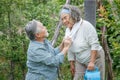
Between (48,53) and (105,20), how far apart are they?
0.91 meters

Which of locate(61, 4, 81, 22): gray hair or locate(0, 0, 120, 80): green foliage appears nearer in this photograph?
locate(61, 4, 81, 22): gray hair

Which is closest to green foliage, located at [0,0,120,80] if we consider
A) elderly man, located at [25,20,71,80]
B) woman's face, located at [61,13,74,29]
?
woman's face, located at [61,13,74,29]

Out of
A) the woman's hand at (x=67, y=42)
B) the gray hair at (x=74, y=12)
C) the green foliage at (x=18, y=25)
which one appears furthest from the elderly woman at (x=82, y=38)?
the green foliage at (x=18, y=25)

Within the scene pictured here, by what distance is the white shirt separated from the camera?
5.07m

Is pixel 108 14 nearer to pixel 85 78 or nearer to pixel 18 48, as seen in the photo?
pixel 85 78

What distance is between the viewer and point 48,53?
4785mm

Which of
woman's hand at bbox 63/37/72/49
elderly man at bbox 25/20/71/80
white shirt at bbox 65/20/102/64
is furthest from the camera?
white shirt at bbox 65/20/102/64

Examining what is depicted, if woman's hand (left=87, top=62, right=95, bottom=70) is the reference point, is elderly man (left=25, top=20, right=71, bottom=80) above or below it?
above

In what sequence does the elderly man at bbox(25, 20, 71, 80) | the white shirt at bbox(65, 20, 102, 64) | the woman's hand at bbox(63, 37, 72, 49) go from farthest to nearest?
the white shirt at bbox(65, 20, 102, 64) < the woman's hand at bbox(63, 37, 72, 49) < the elderly man at bbox(25, 20, 71, 80)

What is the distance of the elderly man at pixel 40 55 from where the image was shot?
4.75 meters

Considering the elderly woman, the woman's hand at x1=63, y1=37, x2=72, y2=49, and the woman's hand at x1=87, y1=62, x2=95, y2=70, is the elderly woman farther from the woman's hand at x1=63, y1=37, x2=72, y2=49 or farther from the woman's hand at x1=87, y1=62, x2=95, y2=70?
the woman's hand at x1=63, y1=37, x2=72, y2=49

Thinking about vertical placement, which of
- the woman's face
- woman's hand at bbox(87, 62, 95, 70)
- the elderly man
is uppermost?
the woman's face

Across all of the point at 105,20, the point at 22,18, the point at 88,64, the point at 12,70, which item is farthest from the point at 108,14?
the point at 12,70

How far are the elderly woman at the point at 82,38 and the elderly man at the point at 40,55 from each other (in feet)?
0.66
